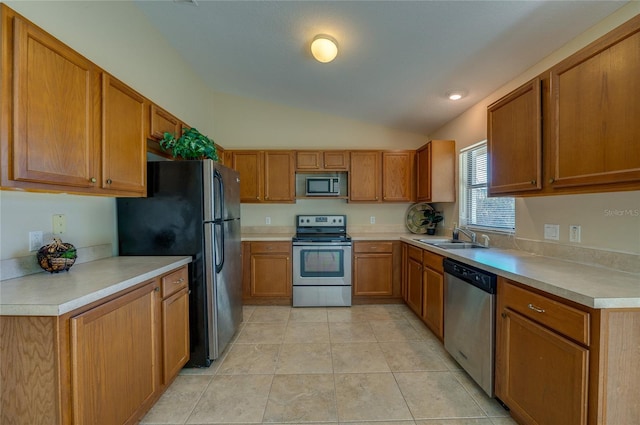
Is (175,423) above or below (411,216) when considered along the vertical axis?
below

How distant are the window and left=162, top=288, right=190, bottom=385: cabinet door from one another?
112 inches

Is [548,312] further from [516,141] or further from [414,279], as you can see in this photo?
[414,279]

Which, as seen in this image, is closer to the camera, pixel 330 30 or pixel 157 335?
pixel 157 335

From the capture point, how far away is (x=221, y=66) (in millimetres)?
3037

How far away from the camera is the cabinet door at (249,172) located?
12.0 feet

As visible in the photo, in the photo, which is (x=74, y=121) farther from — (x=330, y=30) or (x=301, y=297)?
(x=301, y=297)

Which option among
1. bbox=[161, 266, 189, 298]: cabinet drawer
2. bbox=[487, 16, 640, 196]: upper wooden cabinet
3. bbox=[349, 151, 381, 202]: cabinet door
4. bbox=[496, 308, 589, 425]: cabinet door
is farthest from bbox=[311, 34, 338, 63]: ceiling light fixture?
Answer: bbox=[496, 308, 589, 425]: cabinet door

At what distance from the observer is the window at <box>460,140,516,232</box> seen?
2.48 m

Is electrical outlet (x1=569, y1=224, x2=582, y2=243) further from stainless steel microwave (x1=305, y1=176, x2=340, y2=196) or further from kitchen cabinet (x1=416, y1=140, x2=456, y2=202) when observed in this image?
stainless steel microwave (x1=305, y1=176, x2=340, y2=196)

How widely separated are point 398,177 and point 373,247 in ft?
3.54

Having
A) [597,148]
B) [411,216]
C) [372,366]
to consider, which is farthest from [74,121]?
[411,216]

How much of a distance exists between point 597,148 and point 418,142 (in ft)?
9.10

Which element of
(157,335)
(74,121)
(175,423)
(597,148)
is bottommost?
(175,423)

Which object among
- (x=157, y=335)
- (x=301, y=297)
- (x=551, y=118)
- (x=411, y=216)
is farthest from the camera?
Answer: (x=411, y=216)
